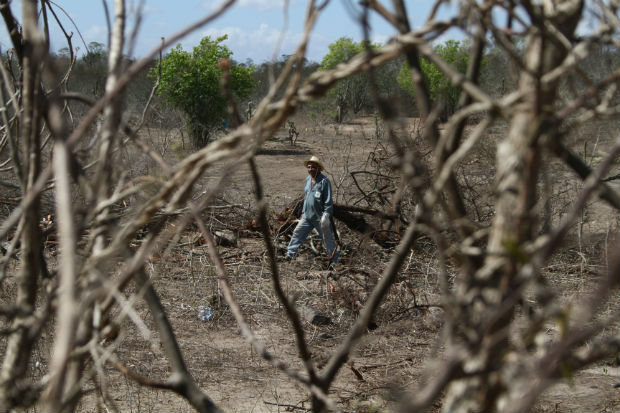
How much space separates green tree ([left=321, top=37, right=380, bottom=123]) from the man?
2274cm

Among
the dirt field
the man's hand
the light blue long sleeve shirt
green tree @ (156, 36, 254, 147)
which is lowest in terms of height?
the dirt field

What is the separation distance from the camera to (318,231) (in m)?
8.30

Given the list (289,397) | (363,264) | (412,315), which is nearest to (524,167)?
(289,397)

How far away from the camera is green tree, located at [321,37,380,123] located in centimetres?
3184

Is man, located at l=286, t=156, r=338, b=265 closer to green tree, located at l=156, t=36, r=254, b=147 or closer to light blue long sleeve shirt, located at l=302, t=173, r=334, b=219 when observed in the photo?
light blue long sleeve shirt, located at l=302, t=173, r=334, b=219

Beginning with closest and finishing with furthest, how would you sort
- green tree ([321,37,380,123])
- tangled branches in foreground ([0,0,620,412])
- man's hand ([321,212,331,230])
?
tangled branches in foreground ([0,0,620,412]), man's hand ([321,212,331,230]), green tree ([321,37,380,123])

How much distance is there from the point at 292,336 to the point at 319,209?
7.89ft

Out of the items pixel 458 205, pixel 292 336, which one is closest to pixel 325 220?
pixel 292 336

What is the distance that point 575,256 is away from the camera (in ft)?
26.9

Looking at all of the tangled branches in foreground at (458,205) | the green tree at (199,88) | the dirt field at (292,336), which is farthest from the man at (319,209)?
the green tree at (199,88)

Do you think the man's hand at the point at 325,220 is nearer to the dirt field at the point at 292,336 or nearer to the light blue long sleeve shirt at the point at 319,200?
the light blue long sleeve shirt at the point at 319,200

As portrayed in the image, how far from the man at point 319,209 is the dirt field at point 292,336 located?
334 mm

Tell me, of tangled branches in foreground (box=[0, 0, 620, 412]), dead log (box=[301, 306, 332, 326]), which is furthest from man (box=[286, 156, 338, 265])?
tangled branches in foreground (box=[0, 0, 620, 412])

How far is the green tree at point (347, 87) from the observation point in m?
31.8
